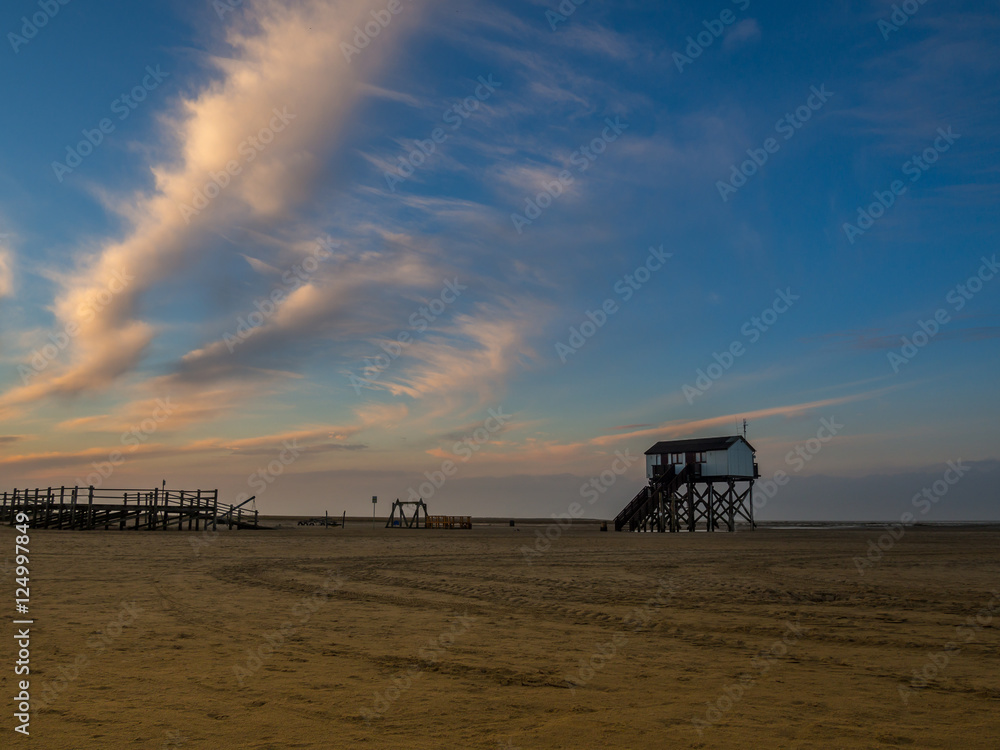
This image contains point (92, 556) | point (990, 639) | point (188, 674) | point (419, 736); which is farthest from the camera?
point (92, 556)

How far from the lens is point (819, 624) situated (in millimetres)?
10938

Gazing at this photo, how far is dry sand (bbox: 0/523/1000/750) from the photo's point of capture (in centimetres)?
589

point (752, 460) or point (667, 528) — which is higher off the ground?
point (752, 460)

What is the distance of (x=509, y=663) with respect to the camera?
8305mm

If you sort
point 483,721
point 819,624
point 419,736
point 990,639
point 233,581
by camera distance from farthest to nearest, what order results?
point 233,581
point 819,624
point 990,639
point 483,721
point 419,736

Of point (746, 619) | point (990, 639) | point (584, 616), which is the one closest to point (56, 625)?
point (584, 616)

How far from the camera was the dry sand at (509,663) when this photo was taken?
232 inches

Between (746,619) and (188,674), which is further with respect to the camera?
(746,619)

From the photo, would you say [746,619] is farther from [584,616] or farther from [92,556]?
[92,556]

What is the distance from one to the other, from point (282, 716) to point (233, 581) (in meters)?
11.2

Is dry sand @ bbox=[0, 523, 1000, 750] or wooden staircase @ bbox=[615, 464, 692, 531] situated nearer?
dry sand @ bbox=[0, 523, 1000, 750]

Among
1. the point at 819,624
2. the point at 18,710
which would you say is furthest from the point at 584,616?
the point at 18,710

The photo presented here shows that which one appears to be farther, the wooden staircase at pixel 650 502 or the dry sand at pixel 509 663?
the wooden staircase at pixel 650 502

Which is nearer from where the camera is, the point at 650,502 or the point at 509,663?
the point at 509,663
